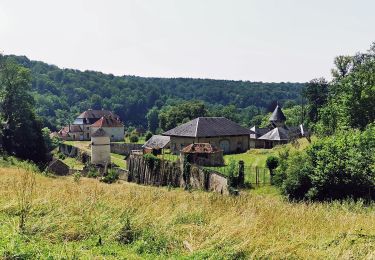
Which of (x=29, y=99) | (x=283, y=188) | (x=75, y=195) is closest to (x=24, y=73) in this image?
(x=29, y=99)

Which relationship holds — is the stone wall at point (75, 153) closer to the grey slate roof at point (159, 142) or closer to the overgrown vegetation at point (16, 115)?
the overgrown vegetation at point (16, 115)

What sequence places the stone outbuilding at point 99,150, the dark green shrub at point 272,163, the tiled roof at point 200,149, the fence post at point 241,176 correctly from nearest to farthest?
the fence post at point 241,176 < the dark green shrub at point 272,163 < the tiled roof at point 200,149 < the stone outbuilding at point 99,150

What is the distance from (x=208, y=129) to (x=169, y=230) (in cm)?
4114

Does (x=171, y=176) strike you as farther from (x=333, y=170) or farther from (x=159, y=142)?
(x=159, y=142)

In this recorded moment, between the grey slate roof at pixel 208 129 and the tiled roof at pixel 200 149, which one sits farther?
the grey slate roof at pixel 208 129

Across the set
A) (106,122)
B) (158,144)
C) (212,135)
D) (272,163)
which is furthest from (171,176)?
(106,122)

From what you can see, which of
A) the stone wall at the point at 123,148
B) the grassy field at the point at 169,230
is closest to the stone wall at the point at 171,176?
the grassy field at the point at 169,230

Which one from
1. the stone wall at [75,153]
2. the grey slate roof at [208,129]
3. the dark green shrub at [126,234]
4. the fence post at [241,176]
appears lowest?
the stone wall at [75,153]

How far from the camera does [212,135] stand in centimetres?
4825

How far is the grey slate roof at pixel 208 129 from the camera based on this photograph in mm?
48156

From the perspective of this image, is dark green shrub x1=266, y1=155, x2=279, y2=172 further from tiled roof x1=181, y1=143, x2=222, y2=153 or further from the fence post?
tiled roof x1=181, y1=143, x2=222, y2=153

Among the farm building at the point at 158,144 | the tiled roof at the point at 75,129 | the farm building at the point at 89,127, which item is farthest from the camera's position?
the tiled roof at the point at 75,129

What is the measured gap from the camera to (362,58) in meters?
58.8

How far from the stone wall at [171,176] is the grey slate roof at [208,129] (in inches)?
478
